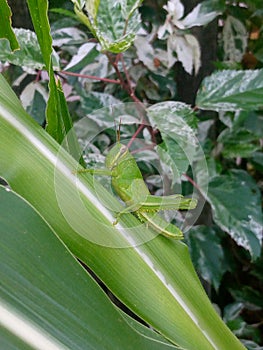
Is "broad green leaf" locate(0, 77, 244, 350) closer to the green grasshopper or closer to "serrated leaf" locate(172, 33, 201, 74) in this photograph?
the green grasshopper

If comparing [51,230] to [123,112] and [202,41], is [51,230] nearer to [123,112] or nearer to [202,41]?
[123,112]

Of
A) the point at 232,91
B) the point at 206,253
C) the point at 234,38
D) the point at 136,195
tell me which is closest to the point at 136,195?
the point at 136,195

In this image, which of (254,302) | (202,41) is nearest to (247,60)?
(202,41)

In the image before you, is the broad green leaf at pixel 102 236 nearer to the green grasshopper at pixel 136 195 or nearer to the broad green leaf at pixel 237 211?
the green grasshopper at pixel 136 195

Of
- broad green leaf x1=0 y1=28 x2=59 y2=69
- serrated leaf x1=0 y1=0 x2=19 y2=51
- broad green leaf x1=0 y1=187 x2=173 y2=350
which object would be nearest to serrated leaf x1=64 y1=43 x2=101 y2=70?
broad green leaf x1=0 y1=28 x2=59 y2=69

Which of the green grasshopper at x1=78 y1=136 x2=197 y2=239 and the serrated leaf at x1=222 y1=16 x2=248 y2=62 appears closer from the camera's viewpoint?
the green grasshopper at x1=78 y1=136 x2=197 y2=239

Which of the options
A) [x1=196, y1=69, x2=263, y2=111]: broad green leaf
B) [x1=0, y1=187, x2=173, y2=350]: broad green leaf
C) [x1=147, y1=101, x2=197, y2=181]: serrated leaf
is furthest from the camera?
[x1=196, y1=69, x2=263, y2=111]: broad green leaf

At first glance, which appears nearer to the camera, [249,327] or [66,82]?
[66,82]
